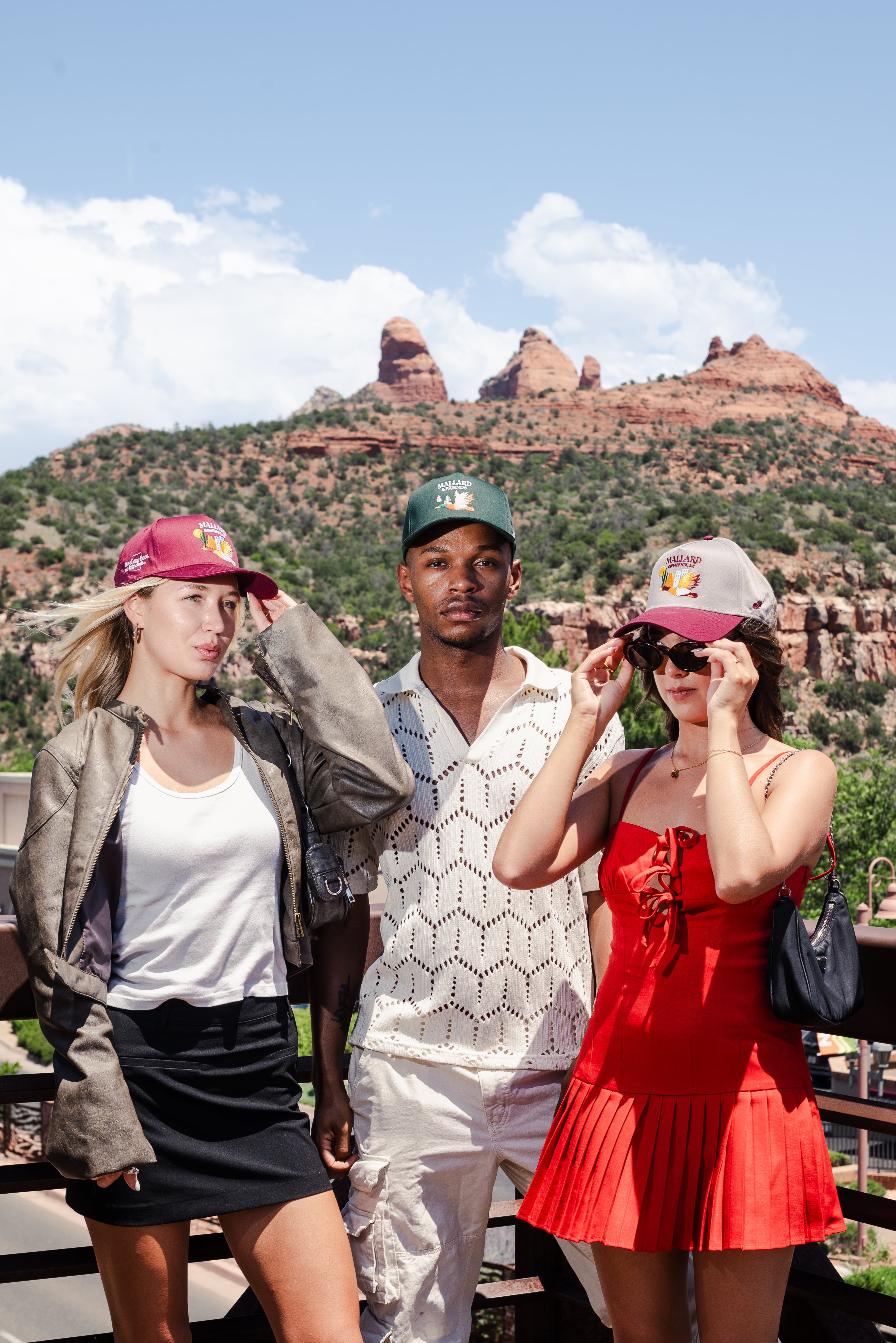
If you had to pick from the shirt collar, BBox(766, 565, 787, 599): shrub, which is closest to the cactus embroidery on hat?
the shirt collar

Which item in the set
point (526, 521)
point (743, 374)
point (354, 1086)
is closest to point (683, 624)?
point (354, 1086)

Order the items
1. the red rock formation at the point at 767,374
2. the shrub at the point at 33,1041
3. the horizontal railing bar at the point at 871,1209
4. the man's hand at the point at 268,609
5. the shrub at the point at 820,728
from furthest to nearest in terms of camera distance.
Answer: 1. the red rock formation at the point at 767,374
2. the shrub at the point at 820,728
3. the shrub at the point at 33,1041
4. the man's hand at the point at 268,609
5. the horizontal railing bar at the point at 871,1209

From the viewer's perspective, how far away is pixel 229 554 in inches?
87.4

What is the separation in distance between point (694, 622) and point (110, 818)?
104 centimetres

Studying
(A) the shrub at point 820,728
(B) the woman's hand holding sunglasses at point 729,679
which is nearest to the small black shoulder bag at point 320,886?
(B) the woman's hand holding sunglasses at point 729,679

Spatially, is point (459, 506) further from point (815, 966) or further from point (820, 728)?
point (820, 728)

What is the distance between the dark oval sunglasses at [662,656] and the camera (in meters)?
1.92

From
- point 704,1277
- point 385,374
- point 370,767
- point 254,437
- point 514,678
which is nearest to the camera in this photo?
point 704,1277

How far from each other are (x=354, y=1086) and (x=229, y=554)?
42.6 inches

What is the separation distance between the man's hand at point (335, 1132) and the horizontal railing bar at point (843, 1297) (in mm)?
862

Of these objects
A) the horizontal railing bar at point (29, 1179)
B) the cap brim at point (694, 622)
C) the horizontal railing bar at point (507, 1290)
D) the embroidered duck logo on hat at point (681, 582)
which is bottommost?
the horizontal railing bar at point (507, 1290)

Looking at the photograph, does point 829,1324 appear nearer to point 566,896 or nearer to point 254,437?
point 566,896

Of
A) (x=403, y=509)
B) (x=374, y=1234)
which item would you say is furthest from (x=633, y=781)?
(x=403, y=509)

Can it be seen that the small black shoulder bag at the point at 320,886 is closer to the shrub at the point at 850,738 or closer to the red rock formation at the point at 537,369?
the shrub at the point at 850,738
